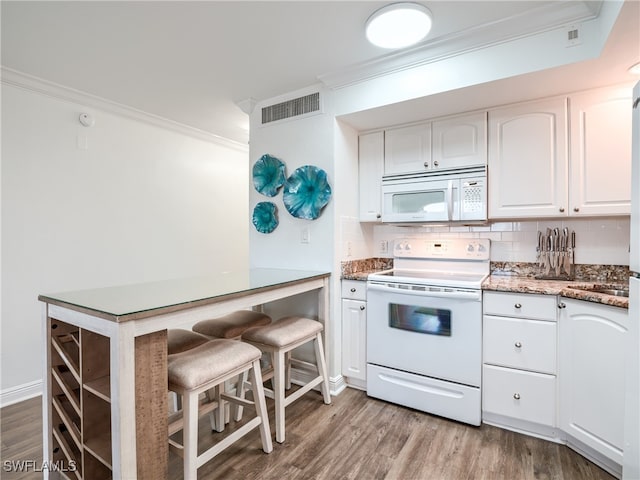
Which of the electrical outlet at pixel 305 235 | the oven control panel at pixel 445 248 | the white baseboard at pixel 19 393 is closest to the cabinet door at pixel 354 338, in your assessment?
the electrical outlet at pixel 305 235

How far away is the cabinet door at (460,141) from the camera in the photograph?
2.34 m

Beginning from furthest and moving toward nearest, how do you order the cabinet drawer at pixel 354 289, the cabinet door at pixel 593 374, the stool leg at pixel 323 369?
the cabinet drawer at pixel 354 289
the stool leg at pixel 323 369
the cabinet door at pixel 593 374

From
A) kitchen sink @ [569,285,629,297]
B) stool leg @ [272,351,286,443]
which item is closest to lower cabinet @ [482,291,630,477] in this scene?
kitchen sink @ [569,285,629,297]

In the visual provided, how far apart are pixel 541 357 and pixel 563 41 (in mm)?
1728

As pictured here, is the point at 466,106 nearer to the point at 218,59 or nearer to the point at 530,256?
the point at 530,256

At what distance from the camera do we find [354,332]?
257 cm

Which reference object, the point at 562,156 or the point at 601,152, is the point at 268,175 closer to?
the point at 562,156

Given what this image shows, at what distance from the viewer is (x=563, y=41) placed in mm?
1762

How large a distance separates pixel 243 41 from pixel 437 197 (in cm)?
165

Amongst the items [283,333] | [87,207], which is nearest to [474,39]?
[283,333]

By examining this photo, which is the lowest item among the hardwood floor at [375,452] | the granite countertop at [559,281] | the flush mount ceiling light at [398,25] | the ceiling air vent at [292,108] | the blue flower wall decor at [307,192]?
the hardwood floor at [375,452]

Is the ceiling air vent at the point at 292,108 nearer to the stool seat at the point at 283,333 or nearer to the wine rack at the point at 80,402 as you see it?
the stool seat at the point at 283,333

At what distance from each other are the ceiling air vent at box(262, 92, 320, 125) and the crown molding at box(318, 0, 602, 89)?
0.73ft

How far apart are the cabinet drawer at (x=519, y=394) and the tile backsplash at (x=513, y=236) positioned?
875mm
